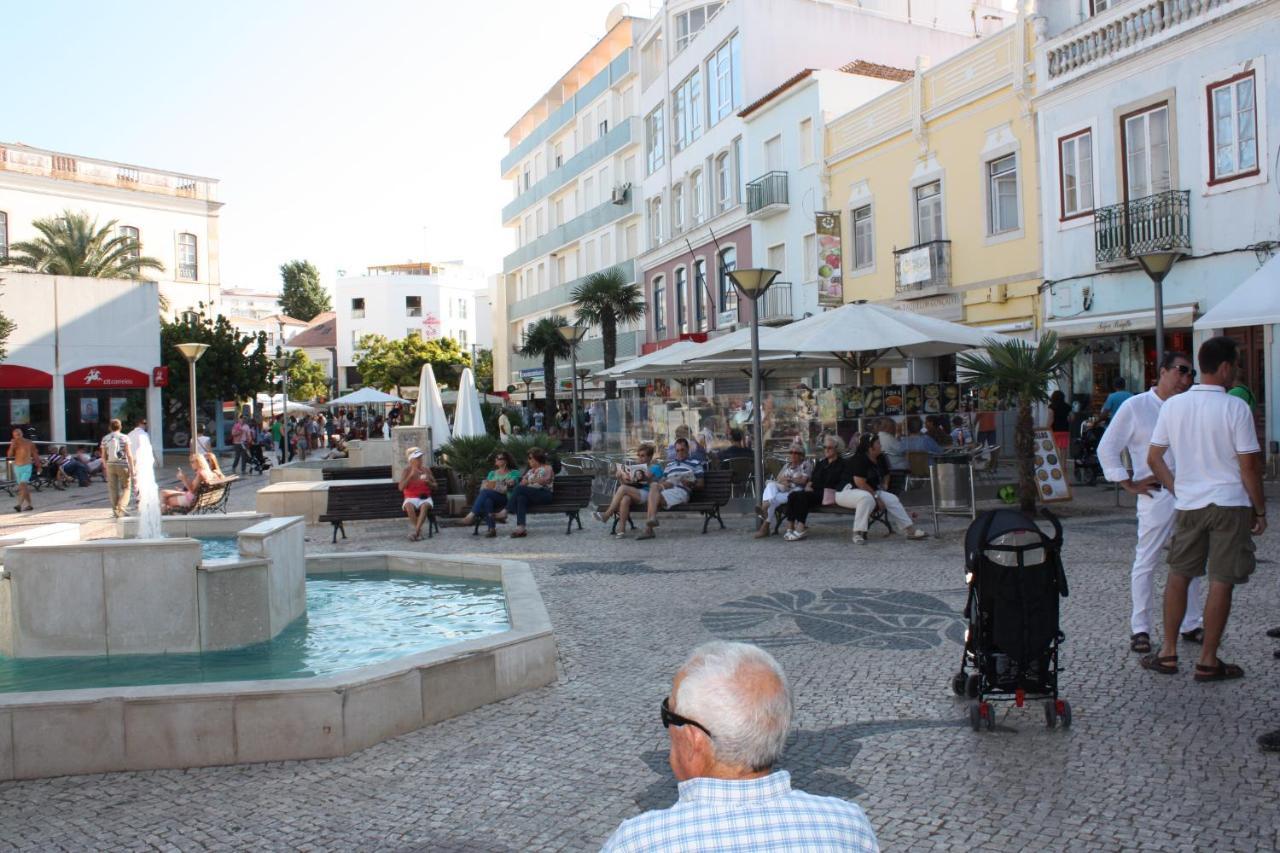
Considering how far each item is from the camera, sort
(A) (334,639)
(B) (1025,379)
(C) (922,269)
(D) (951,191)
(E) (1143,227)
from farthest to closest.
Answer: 1. (C) (922,269)
2. (D) (951,191)
3. (E) (1143,227)
4. (B) (1025,379)
5. (A) (334,639)

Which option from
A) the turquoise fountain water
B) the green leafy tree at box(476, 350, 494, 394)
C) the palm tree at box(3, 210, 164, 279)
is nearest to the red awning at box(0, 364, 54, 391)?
the palm tree at box(3, 210, 164, 279)

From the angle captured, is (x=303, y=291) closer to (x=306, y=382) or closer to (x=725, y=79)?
(x=306, y=382)

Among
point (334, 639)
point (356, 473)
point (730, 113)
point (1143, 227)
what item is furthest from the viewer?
point (730, 113)

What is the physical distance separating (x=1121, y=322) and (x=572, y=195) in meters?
36.0

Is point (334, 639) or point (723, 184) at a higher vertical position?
point (723, 184)

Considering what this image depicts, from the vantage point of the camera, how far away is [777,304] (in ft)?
104

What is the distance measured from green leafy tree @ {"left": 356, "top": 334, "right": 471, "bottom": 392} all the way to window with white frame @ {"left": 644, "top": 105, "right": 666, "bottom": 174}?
28.4 meters

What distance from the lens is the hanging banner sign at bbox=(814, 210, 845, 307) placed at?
1102 inches

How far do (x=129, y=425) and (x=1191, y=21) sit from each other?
1220 inches

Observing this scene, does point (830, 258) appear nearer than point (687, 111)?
Yes

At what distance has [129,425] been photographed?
3444cm

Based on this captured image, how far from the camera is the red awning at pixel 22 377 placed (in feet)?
101

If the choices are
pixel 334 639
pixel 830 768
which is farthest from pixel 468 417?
pixel 830 768

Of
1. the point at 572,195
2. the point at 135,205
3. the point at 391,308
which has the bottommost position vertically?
the point at 135,205
